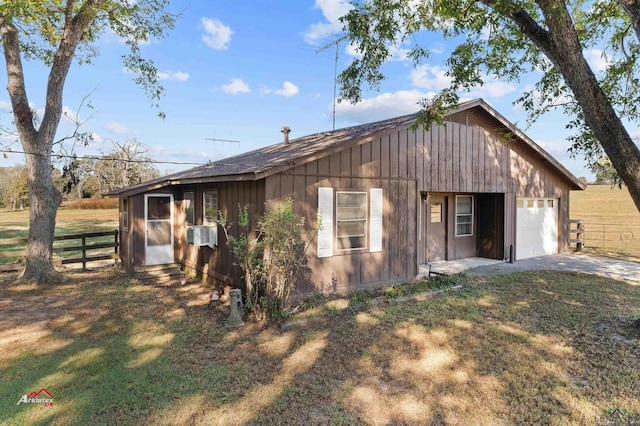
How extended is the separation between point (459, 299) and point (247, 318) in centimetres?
399

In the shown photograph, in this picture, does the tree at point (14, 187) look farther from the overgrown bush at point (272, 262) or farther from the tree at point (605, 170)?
the tree at point (605, 170)

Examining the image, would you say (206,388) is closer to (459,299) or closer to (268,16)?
(459,299)

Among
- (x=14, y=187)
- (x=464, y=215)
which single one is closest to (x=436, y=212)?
(x=464, y=215)

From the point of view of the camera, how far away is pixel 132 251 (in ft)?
31.5

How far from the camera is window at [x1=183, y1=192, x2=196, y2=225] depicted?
9.39 meters

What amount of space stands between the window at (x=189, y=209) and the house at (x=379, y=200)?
0.06 meters

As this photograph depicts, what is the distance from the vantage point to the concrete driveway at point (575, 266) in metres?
9.61

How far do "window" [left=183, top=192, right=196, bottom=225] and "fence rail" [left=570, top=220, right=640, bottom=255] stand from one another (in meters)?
13.3

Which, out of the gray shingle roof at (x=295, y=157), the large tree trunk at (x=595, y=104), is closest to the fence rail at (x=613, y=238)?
the gray shingle roof at (x=295, y=157)

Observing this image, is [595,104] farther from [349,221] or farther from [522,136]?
[522,136]

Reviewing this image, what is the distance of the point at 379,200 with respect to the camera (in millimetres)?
8000

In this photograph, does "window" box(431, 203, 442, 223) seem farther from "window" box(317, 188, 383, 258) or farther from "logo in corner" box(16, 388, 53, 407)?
"logo in corner" box(16, 388, 53, 407)

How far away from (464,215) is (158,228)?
29.9 feet

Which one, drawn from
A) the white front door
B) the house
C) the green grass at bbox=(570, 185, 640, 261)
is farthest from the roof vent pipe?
the green grass at bbox=(570, 185, 640, 261)
